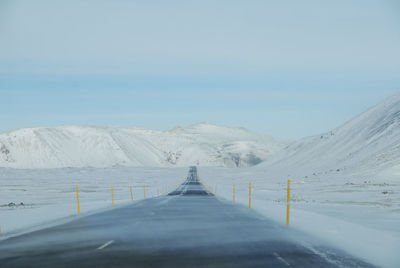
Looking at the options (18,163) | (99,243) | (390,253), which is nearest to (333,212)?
(390,253)

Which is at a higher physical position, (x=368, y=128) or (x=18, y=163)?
(x=368, y=128)

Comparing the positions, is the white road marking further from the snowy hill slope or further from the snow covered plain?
the snowy hill slope

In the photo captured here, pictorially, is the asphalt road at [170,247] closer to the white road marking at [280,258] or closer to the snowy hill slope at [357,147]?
the white road marking at [280,258]

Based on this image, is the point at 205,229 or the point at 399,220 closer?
the point at 205,229

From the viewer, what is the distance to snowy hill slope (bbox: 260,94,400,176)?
264 ft

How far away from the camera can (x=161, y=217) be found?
21141 mm

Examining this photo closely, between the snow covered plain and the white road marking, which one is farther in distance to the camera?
the snow covered plain

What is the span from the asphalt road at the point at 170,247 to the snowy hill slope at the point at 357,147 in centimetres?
5712

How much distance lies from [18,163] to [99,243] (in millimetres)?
188429

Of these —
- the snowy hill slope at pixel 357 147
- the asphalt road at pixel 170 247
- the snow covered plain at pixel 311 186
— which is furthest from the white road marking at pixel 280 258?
the snowy hill slope at pixel 357 147

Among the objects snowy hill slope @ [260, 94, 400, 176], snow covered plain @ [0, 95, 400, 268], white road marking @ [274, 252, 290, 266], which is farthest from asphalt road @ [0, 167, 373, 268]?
snowy hill slope @ [260, 94, 400, 176]

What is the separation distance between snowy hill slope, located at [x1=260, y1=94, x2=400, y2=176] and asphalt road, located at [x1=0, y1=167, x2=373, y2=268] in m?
57.1

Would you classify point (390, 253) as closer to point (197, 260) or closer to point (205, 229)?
point (197, 260)

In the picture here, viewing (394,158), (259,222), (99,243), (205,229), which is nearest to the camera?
(99,243)
